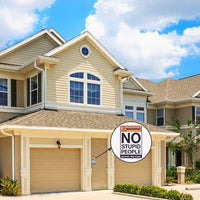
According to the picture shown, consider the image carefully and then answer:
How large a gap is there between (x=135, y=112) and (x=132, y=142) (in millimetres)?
15274

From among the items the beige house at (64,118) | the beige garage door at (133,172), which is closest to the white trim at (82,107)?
the beige house at (64,118)

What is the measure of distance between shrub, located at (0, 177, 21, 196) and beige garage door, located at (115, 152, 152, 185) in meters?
5.44

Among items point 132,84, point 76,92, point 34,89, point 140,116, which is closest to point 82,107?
point 76,92

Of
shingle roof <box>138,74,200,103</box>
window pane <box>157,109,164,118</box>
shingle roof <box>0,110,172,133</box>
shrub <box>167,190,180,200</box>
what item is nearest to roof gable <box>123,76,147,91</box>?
shingle roof <box>138,74,200,103</box>

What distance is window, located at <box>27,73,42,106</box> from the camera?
760 inches

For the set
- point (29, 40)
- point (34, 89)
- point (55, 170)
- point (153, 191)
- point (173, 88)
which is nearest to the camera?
point (153, 191)

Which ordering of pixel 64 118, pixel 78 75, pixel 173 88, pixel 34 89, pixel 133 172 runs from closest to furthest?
pixel 64 118 < pixel 133 172 < pixel 34 89 < pixel 78 75 < pixel 173 88

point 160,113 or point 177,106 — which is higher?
point 177,106

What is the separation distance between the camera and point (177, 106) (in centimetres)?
2948

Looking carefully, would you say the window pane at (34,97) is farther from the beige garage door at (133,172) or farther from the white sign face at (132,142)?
→ the white sign face at (132,142)

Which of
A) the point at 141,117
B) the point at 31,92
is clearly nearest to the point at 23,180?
the point at 31,92

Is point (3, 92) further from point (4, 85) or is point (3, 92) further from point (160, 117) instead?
point (160, 117)

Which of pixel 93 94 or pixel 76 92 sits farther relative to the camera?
pixel 93 94

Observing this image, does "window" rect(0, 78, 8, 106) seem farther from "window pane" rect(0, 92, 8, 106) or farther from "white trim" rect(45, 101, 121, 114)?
"white trim" rect(45, 101, 121, 114)
